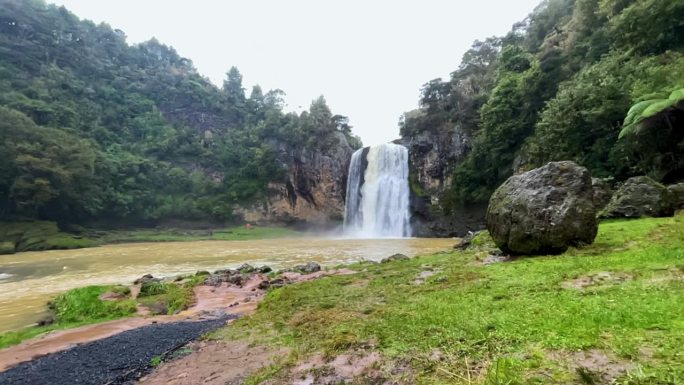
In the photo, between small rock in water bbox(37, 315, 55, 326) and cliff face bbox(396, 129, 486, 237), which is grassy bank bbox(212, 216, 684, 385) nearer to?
small rock in water bbox(37, 315, 55, 326)

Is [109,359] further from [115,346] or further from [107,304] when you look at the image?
[107,304]

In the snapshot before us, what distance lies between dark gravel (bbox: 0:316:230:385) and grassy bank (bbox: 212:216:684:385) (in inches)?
41.8

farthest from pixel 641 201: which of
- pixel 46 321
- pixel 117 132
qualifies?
pixel 117 132

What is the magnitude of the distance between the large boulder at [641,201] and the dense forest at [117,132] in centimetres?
4238

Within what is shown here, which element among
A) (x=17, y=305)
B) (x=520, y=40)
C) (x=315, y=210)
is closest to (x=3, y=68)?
(x=315, y=210)

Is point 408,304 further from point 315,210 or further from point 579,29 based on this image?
point 315,210

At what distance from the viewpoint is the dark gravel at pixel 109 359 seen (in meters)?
5.20

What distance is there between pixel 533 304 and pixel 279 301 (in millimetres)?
5009

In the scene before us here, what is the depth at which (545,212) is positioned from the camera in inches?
336

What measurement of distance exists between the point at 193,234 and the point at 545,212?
1741 inches

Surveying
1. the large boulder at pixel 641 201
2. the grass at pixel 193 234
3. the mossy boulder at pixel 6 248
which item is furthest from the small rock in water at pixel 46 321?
the grass at pixel 193 234

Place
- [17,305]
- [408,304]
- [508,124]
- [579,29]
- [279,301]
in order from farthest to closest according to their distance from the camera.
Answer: [508,124] < [579,29] < [17,305] < [279,301] < [408,304]

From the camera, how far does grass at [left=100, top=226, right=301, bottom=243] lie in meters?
42.6

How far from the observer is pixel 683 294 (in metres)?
3.66
